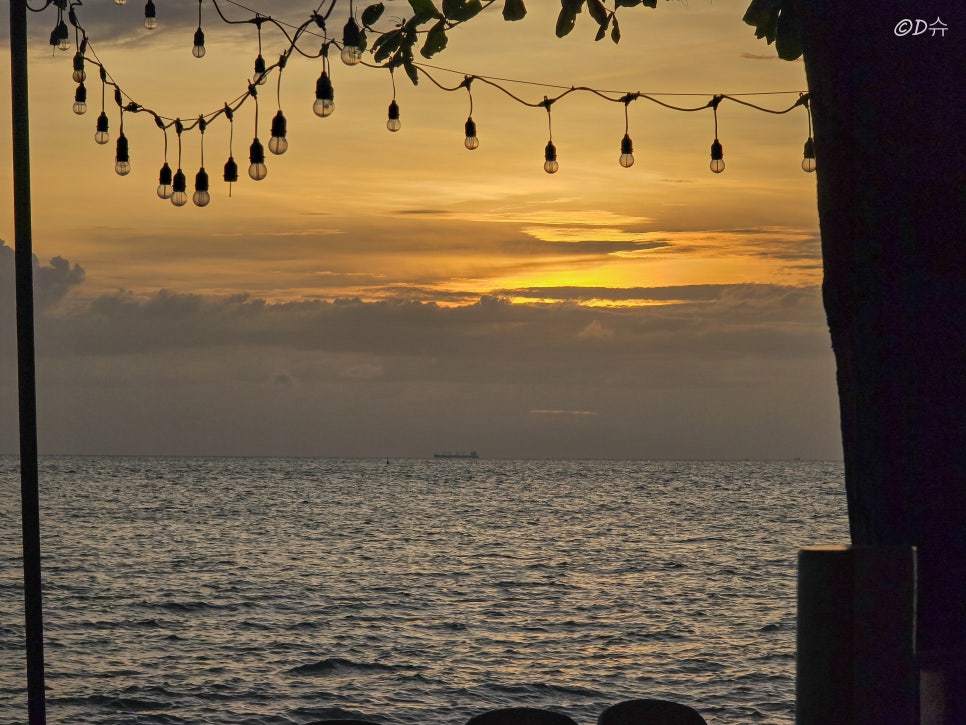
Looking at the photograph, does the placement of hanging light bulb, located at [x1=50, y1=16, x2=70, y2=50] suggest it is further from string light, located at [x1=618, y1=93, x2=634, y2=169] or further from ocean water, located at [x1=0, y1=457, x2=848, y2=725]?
ocean water, located at [x1=0, y1=457, x2=848, y2=725]

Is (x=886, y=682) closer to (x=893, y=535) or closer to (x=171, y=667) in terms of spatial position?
(x=893, y=535)

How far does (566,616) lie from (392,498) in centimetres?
8003

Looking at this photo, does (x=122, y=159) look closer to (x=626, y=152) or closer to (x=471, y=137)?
(x=471, y=137)

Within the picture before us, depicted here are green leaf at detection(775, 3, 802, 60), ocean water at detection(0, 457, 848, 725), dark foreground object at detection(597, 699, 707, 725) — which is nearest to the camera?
dark foreground object at detection(597, 699, 707, 725)

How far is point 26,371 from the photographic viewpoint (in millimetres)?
4852

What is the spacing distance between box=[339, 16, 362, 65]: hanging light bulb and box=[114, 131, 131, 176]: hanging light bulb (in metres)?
1.96

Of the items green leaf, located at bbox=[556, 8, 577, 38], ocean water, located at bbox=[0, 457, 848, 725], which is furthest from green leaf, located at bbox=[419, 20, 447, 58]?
ocean water, located at bbox=[0, 457, 848, 725]

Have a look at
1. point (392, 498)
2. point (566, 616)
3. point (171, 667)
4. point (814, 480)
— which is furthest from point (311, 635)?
point (814, 480)

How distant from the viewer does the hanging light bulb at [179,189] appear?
6.88m

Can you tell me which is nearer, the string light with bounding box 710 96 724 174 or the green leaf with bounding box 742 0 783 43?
the green leaf with bounding box 742 0 783 43

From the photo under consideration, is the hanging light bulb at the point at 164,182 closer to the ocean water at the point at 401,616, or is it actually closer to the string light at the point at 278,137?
the string light at the point at 278,137

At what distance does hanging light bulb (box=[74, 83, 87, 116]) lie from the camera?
7.11 meters

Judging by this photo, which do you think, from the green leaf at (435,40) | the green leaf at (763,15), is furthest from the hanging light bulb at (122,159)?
the green leaf at (763,15)

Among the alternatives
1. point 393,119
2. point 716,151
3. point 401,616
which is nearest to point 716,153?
point 716,151
